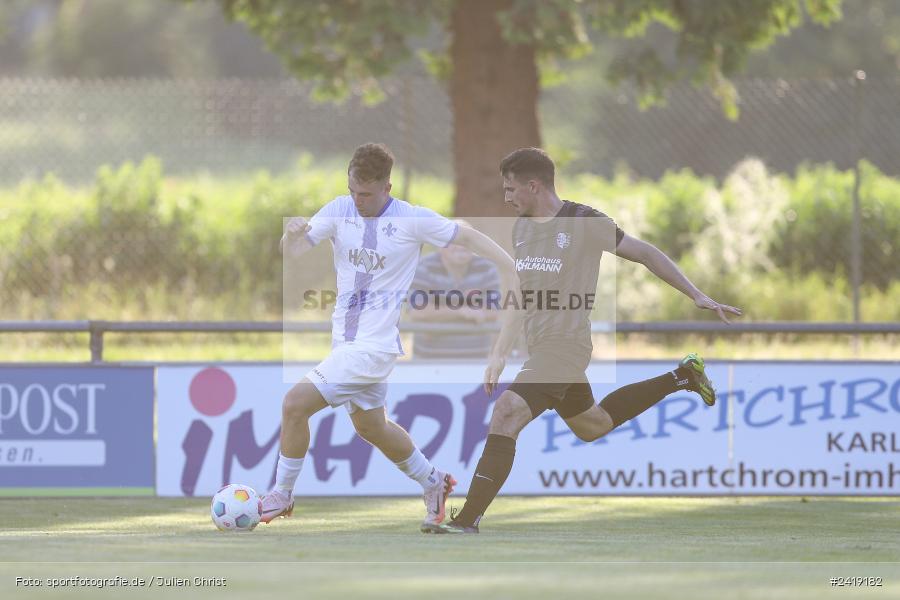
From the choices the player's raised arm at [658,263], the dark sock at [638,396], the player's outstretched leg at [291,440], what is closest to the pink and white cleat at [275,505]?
the player's outstretched leg at [291,440]

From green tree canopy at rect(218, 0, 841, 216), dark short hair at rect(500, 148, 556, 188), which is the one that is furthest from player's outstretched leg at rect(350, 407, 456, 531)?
green tree canopy at rect(218, 0, 841, 216)

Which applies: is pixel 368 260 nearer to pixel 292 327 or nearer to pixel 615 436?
pixel 292 327

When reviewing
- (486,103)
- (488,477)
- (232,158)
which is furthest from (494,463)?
(232,158)

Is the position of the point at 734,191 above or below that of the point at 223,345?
above

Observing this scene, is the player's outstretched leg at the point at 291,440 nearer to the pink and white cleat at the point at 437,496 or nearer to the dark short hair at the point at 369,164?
the pink and white cleat at the point at 437,496

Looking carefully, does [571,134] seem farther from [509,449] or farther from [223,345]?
[509,449]

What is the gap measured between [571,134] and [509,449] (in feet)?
98.3

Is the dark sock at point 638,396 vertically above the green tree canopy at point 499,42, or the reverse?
the green tree canopy at point 499,42

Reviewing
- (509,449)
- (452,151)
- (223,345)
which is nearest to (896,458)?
(509,449)

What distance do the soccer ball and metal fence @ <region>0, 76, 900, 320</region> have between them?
6064 mm

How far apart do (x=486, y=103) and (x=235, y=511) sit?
6.95 meters

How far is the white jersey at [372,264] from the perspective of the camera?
27.4ft

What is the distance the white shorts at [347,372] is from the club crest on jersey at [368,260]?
429 millimetres

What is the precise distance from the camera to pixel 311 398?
27.3 ft
